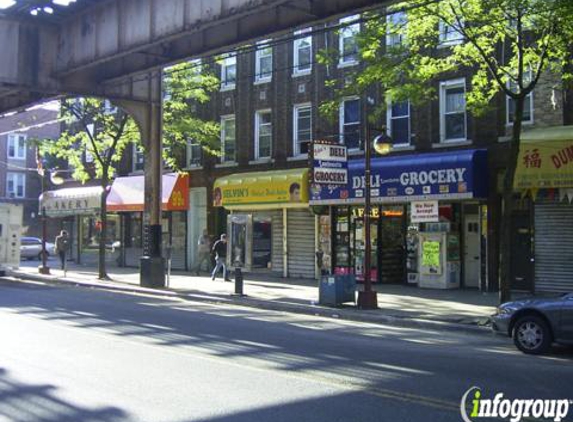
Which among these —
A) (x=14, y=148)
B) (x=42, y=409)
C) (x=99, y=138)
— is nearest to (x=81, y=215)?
(x=99, y=138)

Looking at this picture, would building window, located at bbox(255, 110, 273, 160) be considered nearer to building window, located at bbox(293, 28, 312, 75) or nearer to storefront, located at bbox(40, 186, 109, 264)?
building window, located at bbox(293, 28, 312, 75)

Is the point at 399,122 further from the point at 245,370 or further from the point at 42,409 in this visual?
the point at 42,409

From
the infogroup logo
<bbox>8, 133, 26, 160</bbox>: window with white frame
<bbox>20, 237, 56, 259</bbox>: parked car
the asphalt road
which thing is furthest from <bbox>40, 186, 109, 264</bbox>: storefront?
Result: the infogroup logo

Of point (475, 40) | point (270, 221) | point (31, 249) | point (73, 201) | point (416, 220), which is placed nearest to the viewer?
point (475, 40)

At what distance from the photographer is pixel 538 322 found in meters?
10.3

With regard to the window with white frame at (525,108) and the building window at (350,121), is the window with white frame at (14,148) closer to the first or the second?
the building window at (350,121)

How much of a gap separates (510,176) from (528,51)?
9.07ft

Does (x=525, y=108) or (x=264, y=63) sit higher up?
(x=264, y=63)

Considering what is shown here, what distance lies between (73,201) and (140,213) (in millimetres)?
4132

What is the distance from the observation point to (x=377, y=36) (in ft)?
50.2

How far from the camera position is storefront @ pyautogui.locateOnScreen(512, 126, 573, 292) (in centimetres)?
1745

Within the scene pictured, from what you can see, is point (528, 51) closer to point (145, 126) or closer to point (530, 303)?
point (530, 303)

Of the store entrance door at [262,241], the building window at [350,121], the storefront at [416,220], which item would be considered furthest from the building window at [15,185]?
the building window at [350,121]

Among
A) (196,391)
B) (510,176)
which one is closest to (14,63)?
(510,176)
